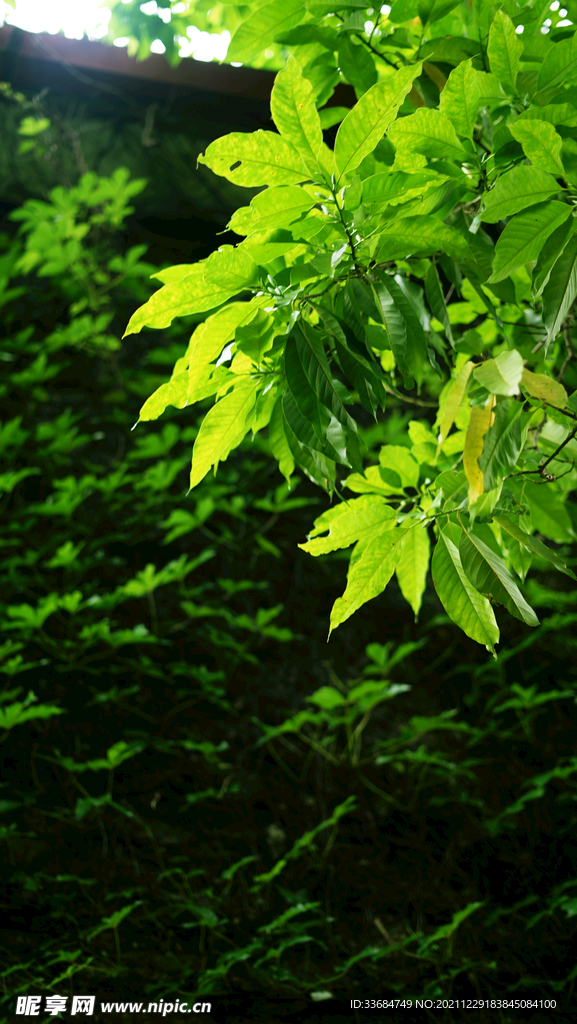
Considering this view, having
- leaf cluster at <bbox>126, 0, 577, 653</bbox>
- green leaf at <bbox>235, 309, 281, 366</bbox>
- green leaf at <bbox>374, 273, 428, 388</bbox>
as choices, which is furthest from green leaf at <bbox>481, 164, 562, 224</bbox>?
green leaf at <bbox>235, 309, 281, 366</bbox>

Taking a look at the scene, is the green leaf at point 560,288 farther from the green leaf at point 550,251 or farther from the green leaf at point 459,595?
the green leaf at point 459,595

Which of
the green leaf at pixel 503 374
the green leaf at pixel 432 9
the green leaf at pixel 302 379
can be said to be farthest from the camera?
the green leaf at pixel 432 9

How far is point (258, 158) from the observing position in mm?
570

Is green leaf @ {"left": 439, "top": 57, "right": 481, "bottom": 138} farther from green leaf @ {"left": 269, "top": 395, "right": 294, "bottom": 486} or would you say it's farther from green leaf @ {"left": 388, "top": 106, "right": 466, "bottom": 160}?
green leaf @ {"left": 269, "top": 395, "right": 294, "bottom": 486}

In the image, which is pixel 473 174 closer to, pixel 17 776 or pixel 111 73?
pixel 17 776

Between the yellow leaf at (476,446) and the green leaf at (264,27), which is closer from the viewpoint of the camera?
the yellow leaf at (476,446)

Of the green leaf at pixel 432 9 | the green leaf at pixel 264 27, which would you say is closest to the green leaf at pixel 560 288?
the green leaf at pixel 432 9

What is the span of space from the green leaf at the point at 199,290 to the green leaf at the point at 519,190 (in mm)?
217

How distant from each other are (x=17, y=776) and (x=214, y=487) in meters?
0.97

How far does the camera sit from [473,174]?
0.66 meters

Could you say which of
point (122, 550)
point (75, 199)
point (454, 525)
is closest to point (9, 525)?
point (122, 550)

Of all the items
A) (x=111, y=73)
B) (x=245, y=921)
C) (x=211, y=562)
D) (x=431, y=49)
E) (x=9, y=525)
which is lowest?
(x=245, y=921)

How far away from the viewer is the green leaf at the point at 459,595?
1.94 feet

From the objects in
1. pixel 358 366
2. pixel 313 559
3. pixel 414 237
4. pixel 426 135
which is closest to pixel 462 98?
pixel 426 135
